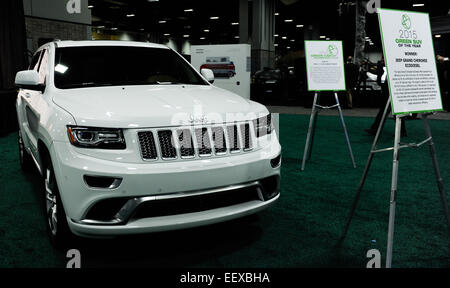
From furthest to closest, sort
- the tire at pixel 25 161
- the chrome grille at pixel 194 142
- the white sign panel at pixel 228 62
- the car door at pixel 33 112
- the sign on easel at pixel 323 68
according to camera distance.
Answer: the white sign panel at pixel 228 62
the sign on easel at pixel 323 68
the tire at pixel 25 161
the car door at pixel 33 112
the chrome grille at pixel 194 142

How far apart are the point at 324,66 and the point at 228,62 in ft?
20.6

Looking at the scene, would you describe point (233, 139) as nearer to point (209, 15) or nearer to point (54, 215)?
point (54, 215)

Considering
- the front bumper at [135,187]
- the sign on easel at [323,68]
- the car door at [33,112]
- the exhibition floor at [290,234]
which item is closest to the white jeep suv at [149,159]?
the front bumper at [135,187]

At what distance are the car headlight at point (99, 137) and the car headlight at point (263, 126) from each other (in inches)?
37.6

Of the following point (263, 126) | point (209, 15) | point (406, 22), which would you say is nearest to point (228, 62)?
point (263, 126)

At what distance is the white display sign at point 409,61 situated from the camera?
8.04ft

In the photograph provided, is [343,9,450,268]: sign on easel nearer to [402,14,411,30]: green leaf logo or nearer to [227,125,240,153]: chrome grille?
[402,14,411,30]: green leaf logo

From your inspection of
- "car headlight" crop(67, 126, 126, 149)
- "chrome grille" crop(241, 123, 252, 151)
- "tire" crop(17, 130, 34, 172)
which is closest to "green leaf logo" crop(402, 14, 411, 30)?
"chrome grille" crop(241, 123, 252, 151)

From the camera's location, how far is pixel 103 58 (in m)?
3.53

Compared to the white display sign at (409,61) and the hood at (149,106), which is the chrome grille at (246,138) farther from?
the white display sign at (409,61)

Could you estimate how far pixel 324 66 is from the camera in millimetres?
5273

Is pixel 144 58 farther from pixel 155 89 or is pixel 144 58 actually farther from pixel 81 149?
pixel 81 149
